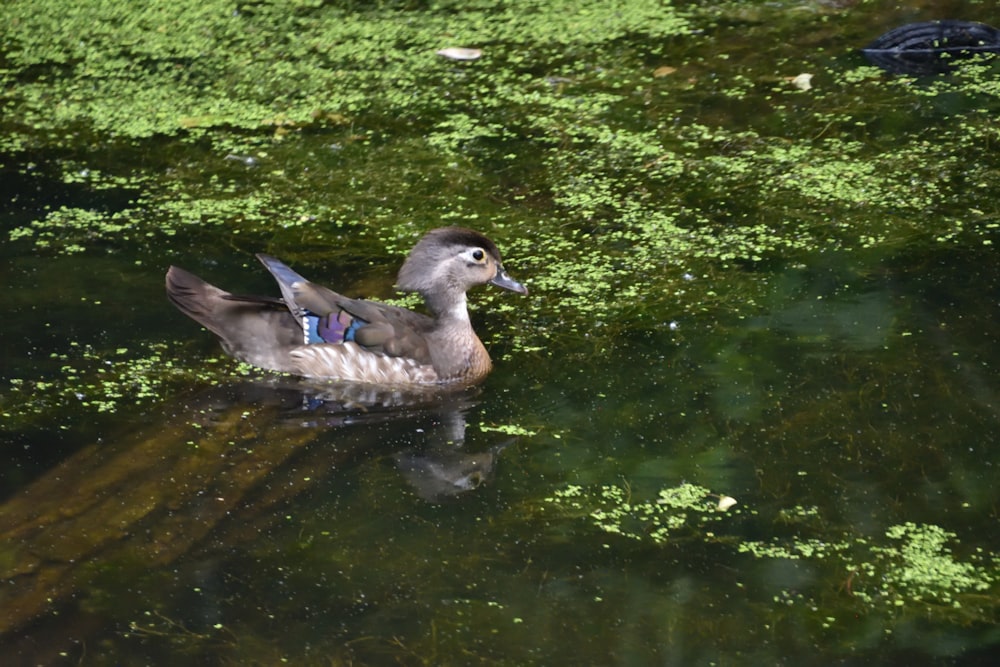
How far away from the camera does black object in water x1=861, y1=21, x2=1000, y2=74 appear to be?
8.45 meters

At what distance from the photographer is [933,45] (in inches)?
334

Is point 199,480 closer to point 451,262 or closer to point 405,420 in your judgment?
point 405,420

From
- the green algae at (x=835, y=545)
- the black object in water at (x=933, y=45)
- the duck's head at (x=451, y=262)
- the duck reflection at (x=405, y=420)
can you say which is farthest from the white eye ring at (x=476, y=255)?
the black object in water at (x=933, y=45)

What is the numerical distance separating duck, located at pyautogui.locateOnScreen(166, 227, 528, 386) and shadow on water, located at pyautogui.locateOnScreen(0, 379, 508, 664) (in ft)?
0.33

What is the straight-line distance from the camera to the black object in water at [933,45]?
8445 millimetres

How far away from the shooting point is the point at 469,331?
5.97 m

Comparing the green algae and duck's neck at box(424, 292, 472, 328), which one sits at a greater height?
duck's neck at box(424, 292, 472, 328)

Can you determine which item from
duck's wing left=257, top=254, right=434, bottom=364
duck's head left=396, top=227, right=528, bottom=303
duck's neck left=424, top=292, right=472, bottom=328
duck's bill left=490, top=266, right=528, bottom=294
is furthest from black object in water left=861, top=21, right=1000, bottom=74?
duck's wing left=257, top=254, right=434, bottom=364

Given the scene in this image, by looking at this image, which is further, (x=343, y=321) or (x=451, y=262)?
(x=451, y=262)

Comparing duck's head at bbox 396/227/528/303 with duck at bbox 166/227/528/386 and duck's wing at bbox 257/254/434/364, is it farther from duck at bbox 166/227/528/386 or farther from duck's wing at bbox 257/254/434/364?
duck's wing at bbox 257/254/434/364

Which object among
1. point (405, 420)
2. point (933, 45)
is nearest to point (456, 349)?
point (405, 420)

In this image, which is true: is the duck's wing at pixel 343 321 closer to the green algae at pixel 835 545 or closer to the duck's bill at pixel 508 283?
the duck's bill at pixel 508 283

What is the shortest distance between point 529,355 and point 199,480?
61.0 inches

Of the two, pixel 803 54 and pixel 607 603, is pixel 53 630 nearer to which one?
pixel 607 603
